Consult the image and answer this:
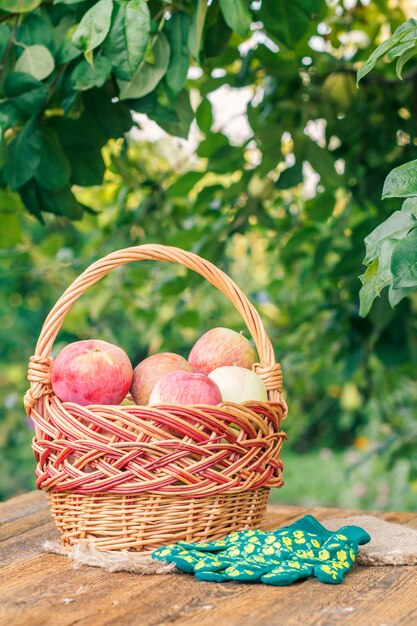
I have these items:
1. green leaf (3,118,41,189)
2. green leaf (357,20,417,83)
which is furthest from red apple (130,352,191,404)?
green leaf (357,20,417,83)

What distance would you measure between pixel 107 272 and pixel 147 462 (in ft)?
0.90

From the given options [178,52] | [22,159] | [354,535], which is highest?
[178,52]

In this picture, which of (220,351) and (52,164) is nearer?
(220,351)

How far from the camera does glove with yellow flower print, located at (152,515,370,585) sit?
3.30 ft

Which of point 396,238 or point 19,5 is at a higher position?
point 19,5

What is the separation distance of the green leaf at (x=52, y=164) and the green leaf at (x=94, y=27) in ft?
0.83

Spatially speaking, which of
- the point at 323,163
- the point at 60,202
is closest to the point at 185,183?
the point at 323,163

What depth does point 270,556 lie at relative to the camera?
3.45 ft

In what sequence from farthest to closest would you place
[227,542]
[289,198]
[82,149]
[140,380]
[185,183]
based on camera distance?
1. [289,198]
2. [185,183]
3. [82,149]
4. [140,380]
5. [227,542]

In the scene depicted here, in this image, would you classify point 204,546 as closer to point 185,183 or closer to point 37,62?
point 37,62

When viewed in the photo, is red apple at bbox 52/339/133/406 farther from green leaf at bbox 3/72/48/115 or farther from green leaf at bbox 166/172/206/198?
green leaf at bbox 166/172/206/198

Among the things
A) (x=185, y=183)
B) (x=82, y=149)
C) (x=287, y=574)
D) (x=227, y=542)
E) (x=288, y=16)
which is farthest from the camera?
(x=185, y=183)

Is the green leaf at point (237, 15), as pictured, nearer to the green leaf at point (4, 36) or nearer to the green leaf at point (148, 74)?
the green leaf at point (148, 74)

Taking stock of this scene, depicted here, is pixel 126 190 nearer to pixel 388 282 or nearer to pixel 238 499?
pixel 238 499
